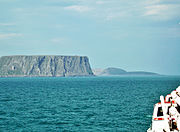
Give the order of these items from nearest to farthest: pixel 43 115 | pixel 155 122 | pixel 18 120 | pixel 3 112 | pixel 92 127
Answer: pixel 155 122 → pixel 92 127 → pixel 18 120 → pixel 43 115 → pixel 3 112

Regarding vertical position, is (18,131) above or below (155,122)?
below

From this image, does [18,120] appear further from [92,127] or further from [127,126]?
[127,126]

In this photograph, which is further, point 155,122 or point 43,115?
point 43,115

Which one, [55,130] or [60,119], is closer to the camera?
[55,130]

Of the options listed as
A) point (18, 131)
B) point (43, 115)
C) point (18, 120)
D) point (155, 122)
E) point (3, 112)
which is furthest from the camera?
point (3, 112)

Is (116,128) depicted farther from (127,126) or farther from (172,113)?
(172,113)

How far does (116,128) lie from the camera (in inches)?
1363

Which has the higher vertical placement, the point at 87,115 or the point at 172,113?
the point at 172,113

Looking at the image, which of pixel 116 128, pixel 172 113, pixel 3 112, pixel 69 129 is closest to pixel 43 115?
pixel 3 112

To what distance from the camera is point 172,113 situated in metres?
20.5

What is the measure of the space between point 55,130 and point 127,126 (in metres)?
8.48

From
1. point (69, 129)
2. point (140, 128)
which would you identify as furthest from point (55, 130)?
point (140, 128)

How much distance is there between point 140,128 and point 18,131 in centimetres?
1348

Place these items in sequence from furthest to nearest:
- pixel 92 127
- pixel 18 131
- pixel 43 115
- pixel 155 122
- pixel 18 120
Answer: pixel 43 115
pixel 18 120
pixel 92 127
pixel 18 131
pixel 155 122
